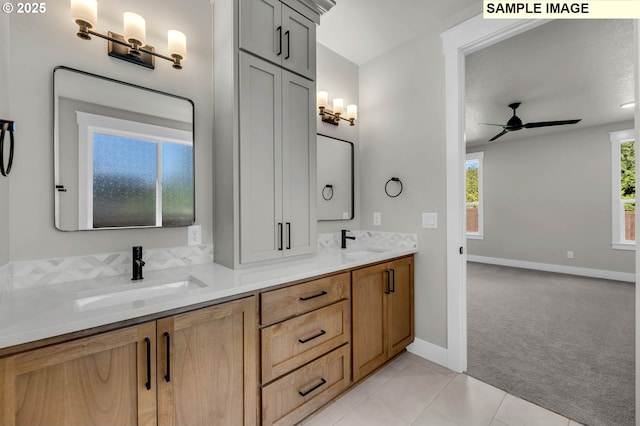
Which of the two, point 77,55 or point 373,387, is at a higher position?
point 77,55

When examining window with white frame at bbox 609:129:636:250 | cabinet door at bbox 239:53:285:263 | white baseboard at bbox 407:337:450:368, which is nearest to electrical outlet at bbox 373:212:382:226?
white baseboard at bbox 407:337:450:368

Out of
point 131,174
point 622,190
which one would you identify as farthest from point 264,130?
point 622,190

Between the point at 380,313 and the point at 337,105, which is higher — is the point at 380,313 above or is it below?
below

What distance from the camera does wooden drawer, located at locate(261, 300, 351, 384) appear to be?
1373mm

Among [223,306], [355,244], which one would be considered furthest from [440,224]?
[223,306]

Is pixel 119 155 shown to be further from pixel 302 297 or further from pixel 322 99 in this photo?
pixel 322 99

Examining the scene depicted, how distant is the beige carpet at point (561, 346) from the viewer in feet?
5.81

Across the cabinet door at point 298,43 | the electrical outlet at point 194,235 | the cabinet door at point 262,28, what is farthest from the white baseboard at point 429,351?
the cabinet door at point 262,28

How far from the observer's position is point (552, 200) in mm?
5359

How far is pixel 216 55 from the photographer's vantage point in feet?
5.72

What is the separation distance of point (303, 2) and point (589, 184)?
19.8ft

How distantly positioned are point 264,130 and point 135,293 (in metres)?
1.14

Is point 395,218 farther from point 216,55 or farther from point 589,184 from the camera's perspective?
point 589,184

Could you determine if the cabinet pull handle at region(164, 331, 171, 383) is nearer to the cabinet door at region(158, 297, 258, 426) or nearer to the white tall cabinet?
the cabinet door at region(158, 297, 258, 426)
